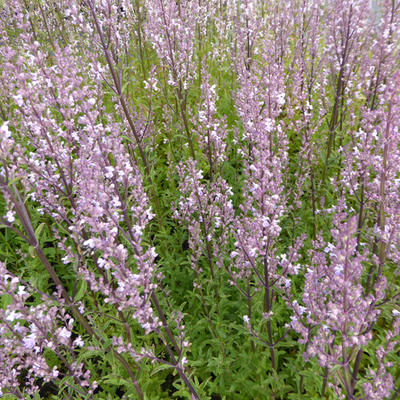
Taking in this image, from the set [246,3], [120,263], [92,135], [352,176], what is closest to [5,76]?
[92,135]

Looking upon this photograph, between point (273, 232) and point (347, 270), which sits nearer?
point (347, 270)

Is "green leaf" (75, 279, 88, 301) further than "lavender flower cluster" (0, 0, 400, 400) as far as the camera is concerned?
Yes

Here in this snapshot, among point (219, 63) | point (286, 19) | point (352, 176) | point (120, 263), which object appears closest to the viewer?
point (120, 263)

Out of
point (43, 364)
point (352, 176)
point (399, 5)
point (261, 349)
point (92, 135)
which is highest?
point (399, 5)

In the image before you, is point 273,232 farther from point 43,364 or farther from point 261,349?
point 43,364

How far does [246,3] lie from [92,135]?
481 centimetres

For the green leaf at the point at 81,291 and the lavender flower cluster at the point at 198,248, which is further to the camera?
the green leaf at the point at 81,291

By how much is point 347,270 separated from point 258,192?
111 cm

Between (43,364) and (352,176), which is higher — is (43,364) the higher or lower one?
the lower one

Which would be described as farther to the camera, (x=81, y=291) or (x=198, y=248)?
(x=198, y=248)

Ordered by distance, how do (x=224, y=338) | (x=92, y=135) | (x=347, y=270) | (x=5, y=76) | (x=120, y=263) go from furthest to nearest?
(x=5, y=76), (x=224, y=338), (x=92, y=135), (x=120, y=263), (x=347, y=270)

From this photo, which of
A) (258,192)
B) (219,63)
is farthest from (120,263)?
(219,63)

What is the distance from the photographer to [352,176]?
3990 mm

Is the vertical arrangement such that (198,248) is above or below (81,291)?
below
